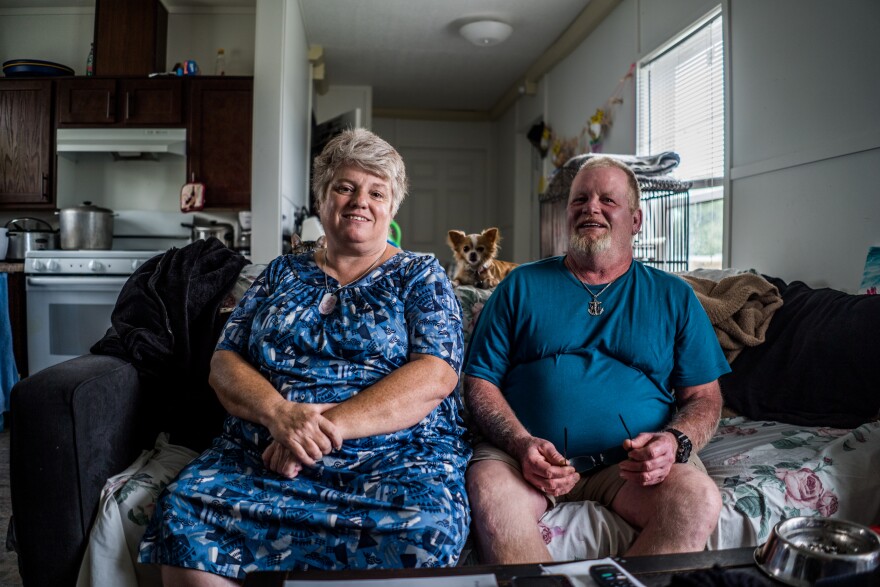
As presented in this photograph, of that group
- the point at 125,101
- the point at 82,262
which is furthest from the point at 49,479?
the point at 125,101

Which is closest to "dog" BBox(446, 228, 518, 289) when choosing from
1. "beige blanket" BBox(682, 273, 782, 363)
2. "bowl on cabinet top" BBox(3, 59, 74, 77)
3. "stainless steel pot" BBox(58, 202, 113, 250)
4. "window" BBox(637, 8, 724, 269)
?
"window" BBox(637, 8, 724, 269)

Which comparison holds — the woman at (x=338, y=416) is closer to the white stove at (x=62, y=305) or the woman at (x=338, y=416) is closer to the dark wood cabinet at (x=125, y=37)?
the white stove at (x=62, y=305)

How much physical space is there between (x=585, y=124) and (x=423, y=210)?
3.03 meters

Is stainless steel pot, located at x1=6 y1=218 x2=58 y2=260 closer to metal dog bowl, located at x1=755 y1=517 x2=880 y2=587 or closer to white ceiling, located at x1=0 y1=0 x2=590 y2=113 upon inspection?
white ceiling, located at x1=0 y1=0 x2=590 y2=113

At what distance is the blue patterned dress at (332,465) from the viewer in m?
1.16

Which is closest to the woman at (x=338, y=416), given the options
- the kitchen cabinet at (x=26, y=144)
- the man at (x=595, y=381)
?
the man at (x=595, y=381)

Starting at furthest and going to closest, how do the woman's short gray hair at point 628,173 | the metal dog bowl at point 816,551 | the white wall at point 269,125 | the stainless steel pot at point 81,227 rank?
1. the stainless steel pot at point 81,227
2. the white wall at point 269,125
3. the woman's short gray hair at point 628,173
4. the metal dog bowl at point 816,551

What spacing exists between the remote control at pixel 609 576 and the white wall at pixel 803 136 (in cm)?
194

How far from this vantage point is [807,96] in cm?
250

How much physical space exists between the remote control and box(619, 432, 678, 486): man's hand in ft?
1.49

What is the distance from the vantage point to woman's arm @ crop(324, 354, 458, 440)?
1270 millimetres

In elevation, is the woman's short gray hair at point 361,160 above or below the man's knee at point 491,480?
above

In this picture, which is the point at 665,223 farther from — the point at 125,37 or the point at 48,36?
the point at 48,36

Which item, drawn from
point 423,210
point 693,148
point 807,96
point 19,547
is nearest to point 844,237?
point 807,96
